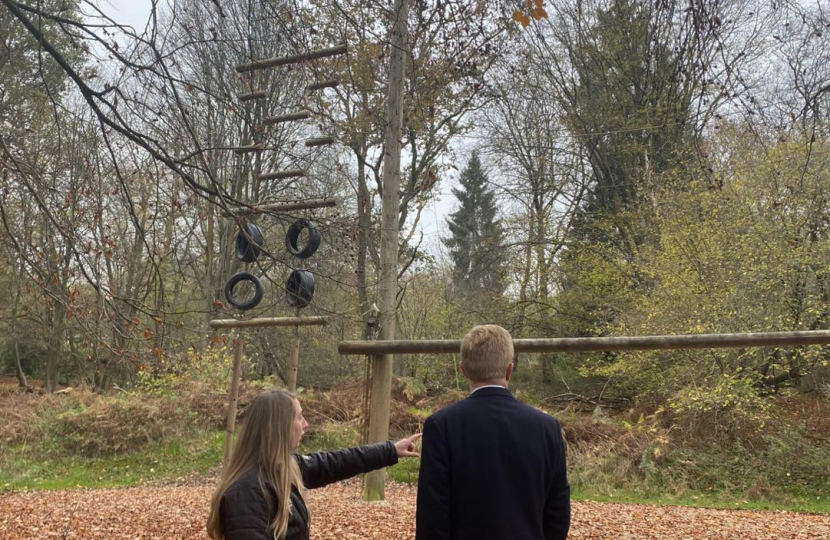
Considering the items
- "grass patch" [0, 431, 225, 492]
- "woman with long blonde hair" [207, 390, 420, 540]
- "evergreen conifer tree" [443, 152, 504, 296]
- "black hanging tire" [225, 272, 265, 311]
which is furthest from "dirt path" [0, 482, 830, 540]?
"evergreen conifer tree" [443, 152, 504, 296]

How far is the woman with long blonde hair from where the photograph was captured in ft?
6.34

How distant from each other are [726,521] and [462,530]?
4.02m

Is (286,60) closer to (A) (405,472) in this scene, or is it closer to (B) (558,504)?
(B) (558,504)

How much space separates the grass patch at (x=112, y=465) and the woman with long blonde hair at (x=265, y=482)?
30.6 feet

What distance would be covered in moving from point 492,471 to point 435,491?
20 cm

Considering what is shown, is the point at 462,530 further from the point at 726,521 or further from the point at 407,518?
the point at 726,521

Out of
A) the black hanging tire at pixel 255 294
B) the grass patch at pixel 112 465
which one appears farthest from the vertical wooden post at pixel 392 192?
the grass patch at pixel 112 465

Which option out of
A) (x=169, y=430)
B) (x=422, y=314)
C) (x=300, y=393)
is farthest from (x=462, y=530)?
(x=422, y=314)

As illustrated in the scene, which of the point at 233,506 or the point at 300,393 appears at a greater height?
the point at 233,506

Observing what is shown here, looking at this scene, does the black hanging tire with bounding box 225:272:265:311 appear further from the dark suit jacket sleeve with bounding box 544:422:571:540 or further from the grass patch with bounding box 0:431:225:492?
the dark suit jacket sleeve with bounding box 544:422:571:540

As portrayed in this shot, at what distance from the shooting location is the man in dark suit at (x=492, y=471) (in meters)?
2.10

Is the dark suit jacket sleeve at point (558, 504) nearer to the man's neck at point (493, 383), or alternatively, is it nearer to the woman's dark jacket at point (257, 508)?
the man's neck at point (493, 383)

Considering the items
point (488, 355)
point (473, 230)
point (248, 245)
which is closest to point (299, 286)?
point (248, 245)

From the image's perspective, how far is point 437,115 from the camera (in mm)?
13375
